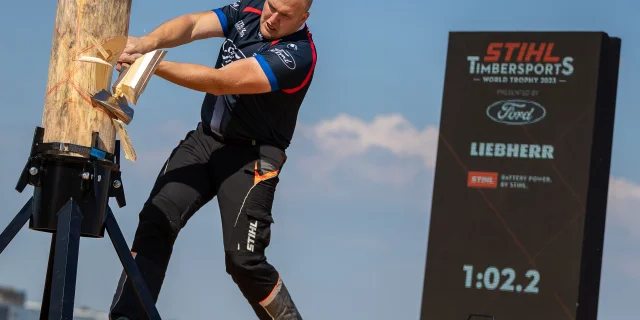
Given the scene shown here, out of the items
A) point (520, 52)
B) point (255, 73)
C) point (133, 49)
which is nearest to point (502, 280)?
point (520, 52)

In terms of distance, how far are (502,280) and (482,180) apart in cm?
100

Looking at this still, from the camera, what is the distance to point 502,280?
10133 millimetres

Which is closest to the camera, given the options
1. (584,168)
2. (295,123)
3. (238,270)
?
(238,270)

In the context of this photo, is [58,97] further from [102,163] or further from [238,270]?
[238,270]

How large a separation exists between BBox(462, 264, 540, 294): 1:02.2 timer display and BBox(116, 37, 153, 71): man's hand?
20.3ft

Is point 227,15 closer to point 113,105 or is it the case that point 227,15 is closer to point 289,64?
point 289,64

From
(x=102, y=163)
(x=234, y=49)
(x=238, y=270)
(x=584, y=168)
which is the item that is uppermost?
(x=584, y=168)

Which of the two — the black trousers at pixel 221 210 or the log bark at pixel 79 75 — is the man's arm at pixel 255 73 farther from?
the black trousers at pixel 221 210

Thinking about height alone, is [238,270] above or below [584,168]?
below

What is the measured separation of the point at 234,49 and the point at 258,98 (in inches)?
11.2

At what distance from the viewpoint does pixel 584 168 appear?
10000mm

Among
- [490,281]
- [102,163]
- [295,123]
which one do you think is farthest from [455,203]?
[102,163]

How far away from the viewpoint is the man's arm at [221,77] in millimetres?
4188

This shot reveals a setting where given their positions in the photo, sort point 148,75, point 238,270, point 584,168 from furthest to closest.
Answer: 1. point 584,168
2. point 238,270
3. point 148,75
